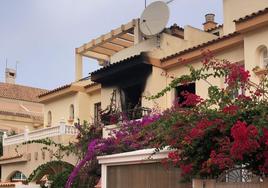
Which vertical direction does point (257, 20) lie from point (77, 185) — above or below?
above

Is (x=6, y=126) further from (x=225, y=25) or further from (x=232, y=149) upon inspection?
(x=232, y=149)

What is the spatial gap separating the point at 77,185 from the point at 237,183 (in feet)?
35.9

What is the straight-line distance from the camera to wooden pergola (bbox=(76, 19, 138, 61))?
24.7 m

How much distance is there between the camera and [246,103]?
31.6ft

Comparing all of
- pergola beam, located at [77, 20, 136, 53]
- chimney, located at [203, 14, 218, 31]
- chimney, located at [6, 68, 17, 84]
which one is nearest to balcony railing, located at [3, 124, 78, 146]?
pergola beam, located at [77, 20, 136, 53]

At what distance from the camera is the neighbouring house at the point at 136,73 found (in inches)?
538

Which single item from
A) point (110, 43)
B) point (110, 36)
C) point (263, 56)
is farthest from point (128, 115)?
point (263, 56)

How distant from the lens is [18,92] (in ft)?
167

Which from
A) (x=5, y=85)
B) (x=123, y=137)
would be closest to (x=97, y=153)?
(x=123, y=137)

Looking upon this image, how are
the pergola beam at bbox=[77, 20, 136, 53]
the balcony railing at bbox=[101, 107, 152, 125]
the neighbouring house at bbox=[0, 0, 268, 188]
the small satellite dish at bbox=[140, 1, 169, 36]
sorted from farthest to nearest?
the pergola beam at bbox=[77, 20, 136, 53], the small satellite dish at bbox=[140, 1, 169, 36], the balcony railing at bbox=[101, 107, 152, 125], the neighbouring house at bbox=[0, 0, 268, 188]

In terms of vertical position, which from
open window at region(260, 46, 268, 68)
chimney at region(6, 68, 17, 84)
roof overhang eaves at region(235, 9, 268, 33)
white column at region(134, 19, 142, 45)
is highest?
chimney at region(6, 68, 17, 84)

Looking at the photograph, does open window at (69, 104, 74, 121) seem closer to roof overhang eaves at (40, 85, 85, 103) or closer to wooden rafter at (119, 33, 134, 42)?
roof overhang eaves at (40, 85, 85, 103)

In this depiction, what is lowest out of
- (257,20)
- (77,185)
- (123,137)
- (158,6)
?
(77,185)

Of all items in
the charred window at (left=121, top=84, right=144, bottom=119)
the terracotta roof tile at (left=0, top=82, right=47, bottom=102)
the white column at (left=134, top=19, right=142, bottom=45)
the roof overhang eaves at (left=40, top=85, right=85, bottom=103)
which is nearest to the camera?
the charred window at (left=121, top=84, right=144, bottom=119)
